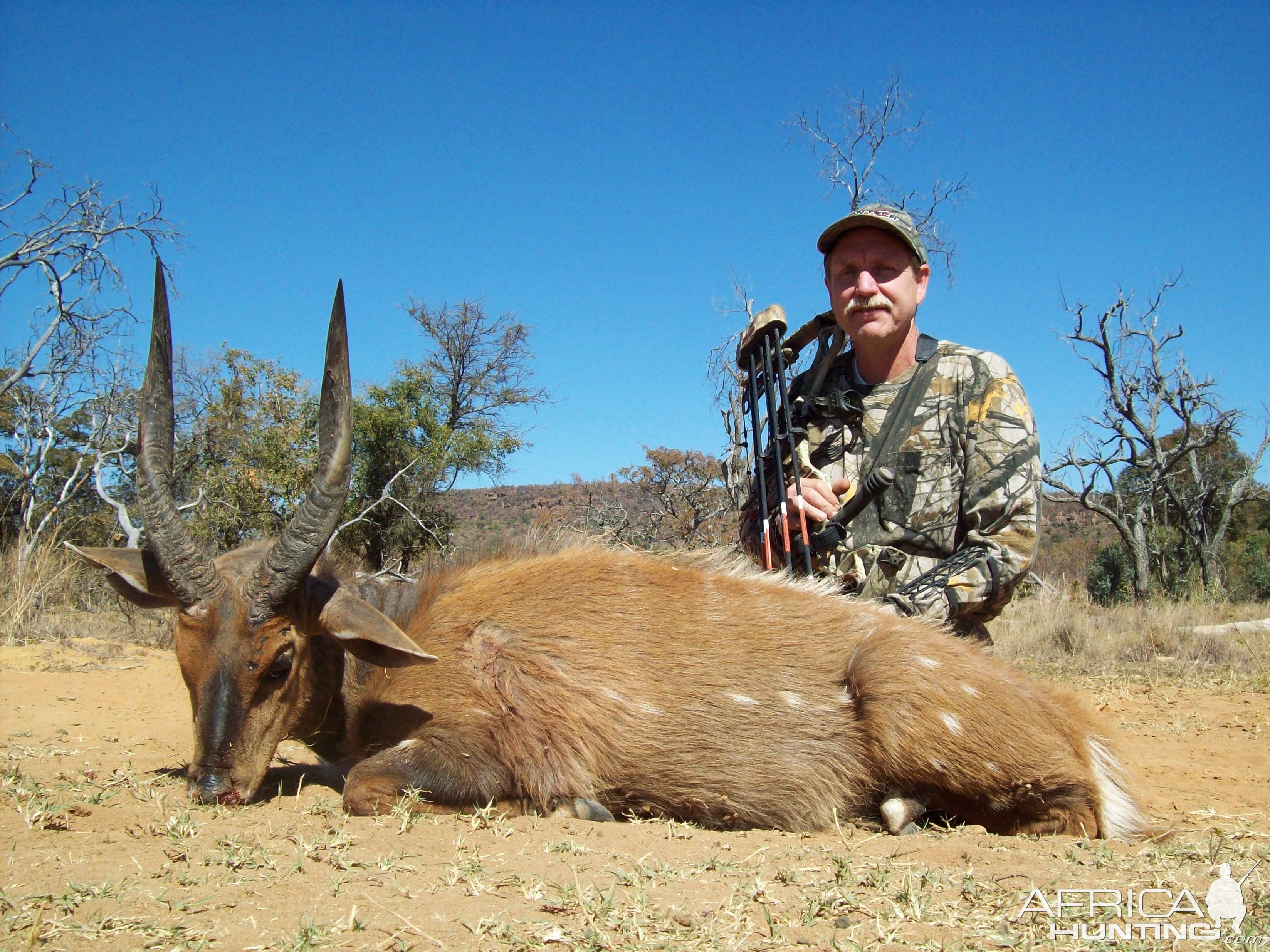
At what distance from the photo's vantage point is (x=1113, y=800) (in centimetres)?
371

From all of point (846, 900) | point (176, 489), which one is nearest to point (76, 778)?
point (846, 900)

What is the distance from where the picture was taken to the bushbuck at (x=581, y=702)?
3.56m

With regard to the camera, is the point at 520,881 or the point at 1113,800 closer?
the point at 520,881

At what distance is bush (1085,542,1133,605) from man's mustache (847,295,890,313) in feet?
66.9

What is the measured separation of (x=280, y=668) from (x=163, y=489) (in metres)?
0.88

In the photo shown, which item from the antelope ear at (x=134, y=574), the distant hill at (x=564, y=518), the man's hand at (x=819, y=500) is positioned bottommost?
the antelope ear at (x=134, y=574)

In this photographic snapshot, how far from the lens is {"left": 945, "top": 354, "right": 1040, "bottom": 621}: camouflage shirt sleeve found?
4418 mm

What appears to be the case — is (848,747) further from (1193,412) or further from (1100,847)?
(1193,412)

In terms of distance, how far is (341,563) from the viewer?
450 centimetres

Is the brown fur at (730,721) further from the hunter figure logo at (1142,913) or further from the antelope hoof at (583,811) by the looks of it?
the hunter figure logo at (1142,913)

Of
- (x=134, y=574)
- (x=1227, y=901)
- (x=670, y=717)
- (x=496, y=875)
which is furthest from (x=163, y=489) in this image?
(x=1227, y=901)

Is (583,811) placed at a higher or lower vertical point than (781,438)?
lower

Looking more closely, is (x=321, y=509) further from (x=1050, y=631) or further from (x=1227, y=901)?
(x=1050, y=631)

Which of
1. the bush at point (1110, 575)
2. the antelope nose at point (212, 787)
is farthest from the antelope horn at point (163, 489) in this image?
the bush at point (1110, 575)
